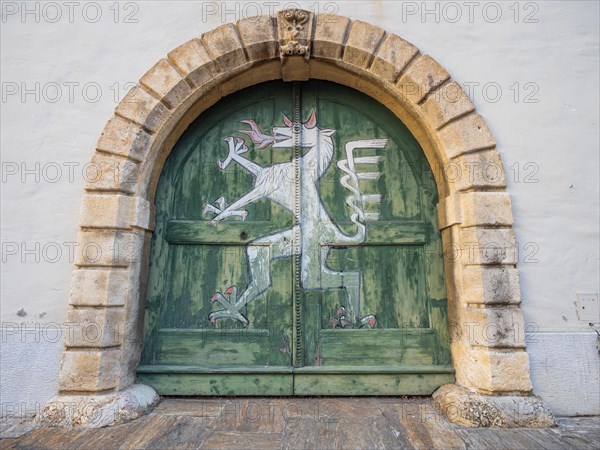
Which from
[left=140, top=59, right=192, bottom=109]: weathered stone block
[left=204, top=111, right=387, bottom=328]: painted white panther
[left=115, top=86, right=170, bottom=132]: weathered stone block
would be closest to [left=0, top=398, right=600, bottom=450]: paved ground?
[left=204, top=111, right=387, bottom=328]: painted white panther

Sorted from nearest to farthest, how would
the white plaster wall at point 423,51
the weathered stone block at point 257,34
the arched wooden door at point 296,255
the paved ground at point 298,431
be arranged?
the paved ground at point 298,431 < the white plaster wall at point 423,51 < the arched wooden door at point 296,255 < the weathered stone block at point 257,34

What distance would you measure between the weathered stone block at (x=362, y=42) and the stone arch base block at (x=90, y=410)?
2961 mm

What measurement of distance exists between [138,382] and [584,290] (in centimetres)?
331

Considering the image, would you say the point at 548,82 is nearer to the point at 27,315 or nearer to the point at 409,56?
the point at 409,56

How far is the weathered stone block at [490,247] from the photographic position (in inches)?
101

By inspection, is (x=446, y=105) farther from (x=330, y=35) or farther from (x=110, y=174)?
(x=110, y=174)

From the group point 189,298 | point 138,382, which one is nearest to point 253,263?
point 189,298

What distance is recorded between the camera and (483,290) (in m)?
2.52

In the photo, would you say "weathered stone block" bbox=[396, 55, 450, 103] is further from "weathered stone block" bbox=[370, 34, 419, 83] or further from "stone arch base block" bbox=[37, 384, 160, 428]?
"stone arch base block" bbox=[37, 384, 160, 428]

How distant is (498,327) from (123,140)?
2969mm

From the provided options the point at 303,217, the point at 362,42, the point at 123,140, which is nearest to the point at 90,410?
the point at 123,140

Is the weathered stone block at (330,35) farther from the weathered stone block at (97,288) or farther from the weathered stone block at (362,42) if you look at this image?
the weathered stone block at (97,288)

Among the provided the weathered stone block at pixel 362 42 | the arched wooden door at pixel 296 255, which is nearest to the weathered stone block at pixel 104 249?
the arched wooden door at pixel 296 255

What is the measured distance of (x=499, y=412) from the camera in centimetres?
233
